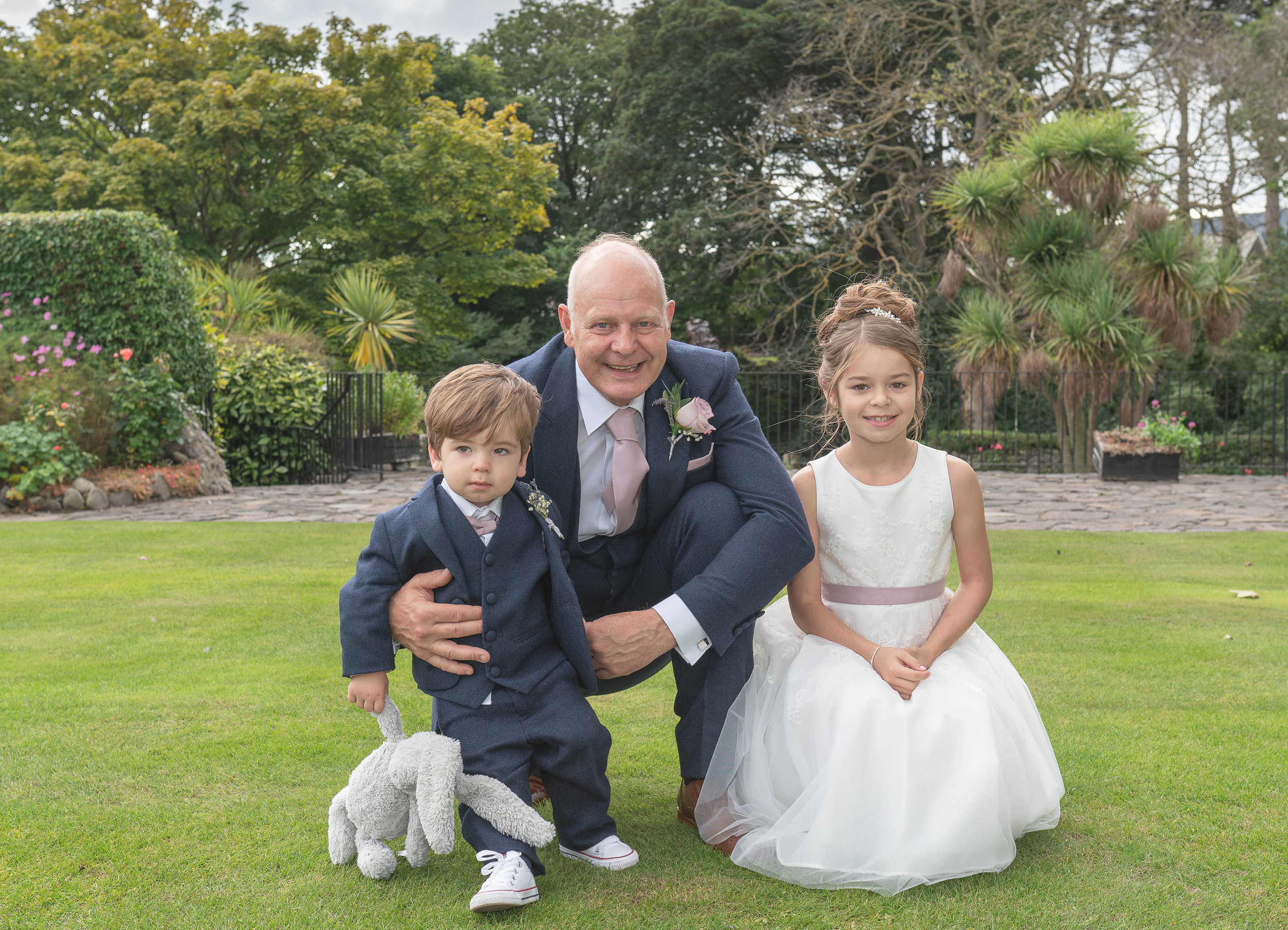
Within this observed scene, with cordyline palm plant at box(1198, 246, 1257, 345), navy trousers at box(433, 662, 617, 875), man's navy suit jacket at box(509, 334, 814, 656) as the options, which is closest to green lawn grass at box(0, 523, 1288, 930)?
navy trousers at box(433, 662, 617, 875)

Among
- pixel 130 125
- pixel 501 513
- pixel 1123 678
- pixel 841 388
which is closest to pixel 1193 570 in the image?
pixel 1123 678

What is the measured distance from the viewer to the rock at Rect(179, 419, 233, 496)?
36.5 feet

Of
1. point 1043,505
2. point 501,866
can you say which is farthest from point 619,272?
point 1043,505

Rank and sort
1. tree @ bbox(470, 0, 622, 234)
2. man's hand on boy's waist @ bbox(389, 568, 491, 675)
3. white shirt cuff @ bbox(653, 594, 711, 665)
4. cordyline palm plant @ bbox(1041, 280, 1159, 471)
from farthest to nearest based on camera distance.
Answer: tree @ bbox(470, 0, 622, 234) < cordyline palm plant @ bbox(1041, 280, 1159, 471) < white shirt cuff @ bbox(653, 594, 711, 665) < man's hand on boy's waist @ bbox(389, 568, 491, 675)

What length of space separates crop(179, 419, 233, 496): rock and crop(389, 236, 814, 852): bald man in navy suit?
30.9 ft

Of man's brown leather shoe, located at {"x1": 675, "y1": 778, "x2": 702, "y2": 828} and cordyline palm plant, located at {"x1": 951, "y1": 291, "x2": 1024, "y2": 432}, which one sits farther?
cordyline palm plant, located at {"x1": 951, "y1": 291, "x2": 1024, "y2": 432}

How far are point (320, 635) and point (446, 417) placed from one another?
265 centimetres

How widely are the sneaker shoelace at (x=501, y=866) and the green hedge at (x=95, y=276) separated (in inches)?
412

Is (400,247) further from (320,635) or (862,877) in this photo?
(862,877)

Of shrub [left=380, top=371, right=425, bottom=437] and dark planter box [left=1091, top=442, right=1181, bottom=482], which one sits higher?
shrub [left=380, top=371, right=425, bottom=437]

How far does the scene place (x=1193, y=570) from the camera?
632cm

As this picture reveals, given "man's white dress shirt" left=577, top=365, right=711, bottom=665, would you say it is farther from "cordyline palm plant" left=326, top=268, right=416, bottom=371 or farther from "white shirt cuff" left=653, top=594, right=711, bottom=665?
"cordyline palm plant" left=326, top=268, right=416, bottom=371

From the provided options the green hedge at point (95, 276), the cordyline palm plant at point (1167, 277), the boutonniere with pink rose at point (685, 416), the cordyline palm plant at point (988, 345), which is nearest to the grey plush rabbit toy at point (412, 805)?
the boutonniere with pink rose at point (685, 416)

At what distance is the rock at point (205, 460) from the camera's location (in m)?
11.1
